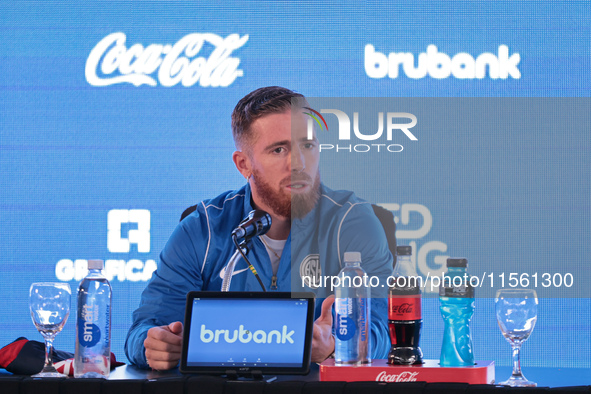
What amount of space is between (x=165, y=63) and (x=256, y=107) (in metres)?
0.79

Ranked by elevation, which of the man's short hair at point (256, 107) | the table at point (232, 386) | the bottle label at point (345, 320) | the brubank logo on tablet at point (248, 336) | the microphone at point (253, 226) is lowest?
the table at point (232, 386)

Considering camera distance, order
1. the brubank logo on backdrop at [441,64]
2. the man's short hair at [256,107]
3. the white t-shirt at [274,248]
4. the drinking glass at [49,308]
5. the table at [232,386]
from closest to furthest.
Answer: the table at [232,386] < the drinking glass at [49,308] < the white t-shirt at [274,248] < the man's short hair at [256,107] < the brubank logo on backdrop at [441,64]

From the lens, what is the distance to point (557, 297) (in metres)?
1.43

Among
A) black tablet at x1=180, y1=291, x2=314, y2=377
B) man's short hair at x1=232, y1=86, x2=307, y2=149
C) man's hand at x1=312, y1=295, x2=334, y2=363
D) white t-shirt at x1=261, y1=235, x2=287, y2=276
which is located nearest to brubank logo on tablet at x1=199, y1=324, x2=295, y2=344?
black tablet at x1=180, y1=291, x2=314, y2=377

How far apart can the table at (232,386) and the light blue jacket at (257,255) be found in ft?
0.95

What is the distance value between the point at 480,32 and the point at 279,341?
1698 mm

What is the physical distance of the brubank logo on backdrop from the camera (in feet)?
7.93

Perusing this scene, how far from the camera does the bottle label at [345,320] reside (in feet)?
3.67

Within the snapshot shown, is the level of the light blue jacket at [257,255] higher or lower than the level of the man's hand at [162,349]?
higher

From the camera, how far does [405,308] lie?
44.0 inches

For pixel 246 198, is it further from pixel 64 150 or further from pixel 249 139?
pixel 64 150

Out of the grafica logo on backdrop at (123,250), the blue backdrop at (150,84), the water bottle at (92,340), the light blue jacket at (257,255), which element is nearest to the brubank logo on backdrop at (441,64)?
the blue backdrop at (150,84)

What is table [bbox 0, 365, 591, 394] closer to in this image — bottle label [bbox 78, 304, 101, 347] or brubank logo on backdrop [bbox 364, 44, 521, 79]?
bottle label [bbox 78, 304, 101, 347]

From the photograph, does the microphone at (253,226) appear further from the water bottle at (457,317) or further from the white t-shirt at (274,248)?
the white t-shirt at (274,248)
